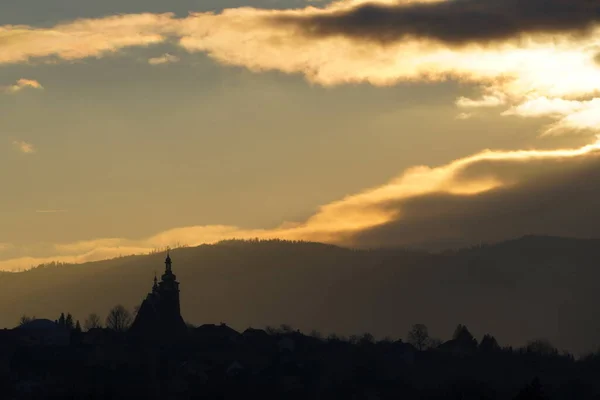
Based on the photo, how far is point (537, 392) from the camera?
541 feet
